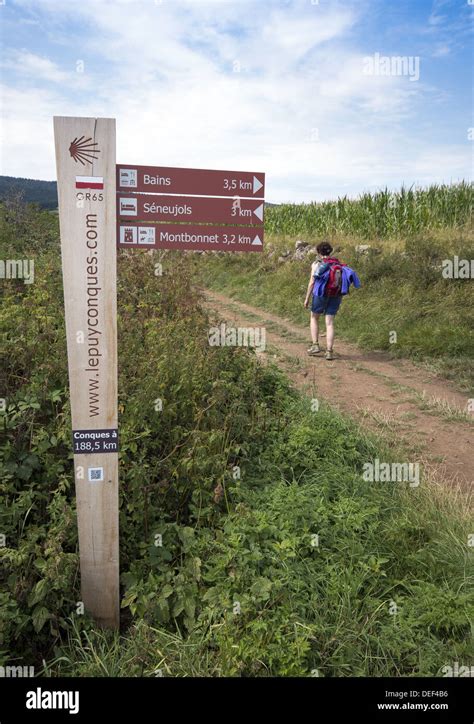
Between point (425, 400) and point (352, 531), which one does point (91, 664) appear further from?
point (425, 400)

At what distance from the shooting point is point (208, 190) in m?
3.19

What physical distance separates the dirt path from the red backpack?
110 cm

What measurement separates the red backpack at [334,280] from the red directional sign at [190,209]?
5.20 meters

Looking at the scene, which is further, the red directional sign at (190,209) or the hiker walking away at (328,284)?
the hiker walking away at (328,284)

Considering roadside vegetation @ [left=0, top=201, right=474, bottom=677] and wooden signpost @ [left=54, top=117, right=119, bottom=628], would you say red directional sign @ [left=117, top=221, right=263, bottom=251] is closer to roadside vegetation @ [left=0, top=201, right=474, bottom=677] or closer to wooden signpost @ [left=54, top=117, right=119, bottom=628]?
wooden signpost @ [left=54, top=117, right=119, bottom=628]

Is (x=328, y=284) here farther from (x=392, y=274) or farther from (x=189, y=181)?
(x=189, y=181)

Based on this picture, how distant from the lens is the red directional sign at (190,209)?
306 centimetres

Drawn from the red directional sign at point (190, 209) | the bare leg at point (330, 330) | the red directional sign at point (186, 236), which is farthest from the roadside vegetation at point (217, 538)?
the bare leg at point (330, 330)

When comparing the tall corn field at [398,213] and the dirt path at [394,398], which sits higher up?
the tall corn field at [398,213]

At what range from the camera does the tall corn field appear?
15.1 m

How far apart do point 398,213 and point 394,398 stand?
1111 centimetres

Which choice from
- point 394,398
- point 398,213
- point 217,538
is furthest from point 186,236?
point 398,213

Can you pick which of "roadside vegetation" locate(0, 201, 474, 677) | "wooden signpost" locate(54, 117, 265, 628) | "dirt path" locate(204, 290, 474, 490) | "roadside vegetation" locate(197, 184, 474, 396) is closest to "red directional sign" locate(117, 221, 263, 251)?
"wooden signpost" locate(54, 117, 265, 628)

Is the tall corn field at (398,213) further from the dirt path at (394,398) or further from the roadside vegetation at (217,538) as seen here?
the roadside vegetation at (217,538)
